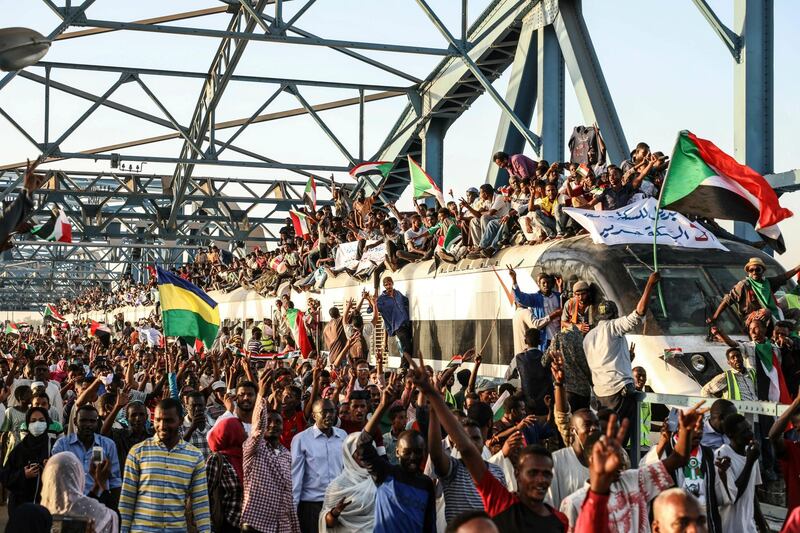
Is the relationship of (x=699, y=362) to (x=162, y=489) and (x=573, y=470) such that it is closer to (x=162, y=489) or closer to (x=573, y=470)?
(x=573, y=470)

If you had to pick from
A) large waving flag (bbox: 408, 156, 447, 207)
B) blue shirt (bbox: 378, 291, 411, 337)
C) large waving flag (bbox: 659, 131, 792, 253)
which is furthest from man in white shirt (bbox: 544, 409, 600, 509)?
large waving flag (bbox: 408, 156, 447, 207)

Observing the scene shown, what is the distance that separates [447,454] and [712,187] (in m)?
5.17

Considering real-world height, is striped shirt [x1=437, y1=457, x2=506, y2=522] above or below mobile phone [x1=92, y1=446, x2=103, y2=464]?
below

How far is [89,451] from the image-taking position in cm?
793

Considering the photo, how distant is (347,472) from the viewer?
7.00m

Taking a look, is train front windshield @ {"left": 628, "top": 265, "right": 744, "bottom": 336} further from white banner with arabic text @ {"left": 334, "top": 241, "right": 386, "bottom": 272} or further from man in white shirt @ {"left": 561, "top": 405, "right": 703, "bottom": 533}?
white banner with arabic text @ {"left": 334, "top": 241, "right": 386, "bottom": 272}

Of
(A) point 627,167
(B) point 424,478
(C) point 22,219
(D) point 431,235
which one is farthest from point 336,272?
(B) point 424,478

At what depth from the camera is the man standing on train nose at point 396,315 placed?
17.1m

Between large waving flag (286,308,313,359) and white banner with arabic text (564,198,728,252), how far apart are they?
30.4ft

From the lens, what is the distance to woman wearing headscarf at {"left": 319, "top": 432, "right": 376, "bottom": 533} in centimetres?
680

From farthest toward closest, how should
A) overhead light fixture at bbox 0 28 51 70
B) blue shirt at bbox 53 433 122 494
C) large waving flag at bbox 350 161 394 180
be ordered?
large waving flag at bbox 350 161 394 180 < overhead light fixture at bbox 0 28 51 70 < blue shirt at bbox 53 433 122 494

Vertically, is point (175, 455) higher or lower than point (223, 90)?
lower

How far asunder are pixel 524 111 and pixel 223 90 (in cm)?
627

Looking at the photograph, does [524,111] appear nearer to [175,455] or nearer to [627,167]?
[627,167]
